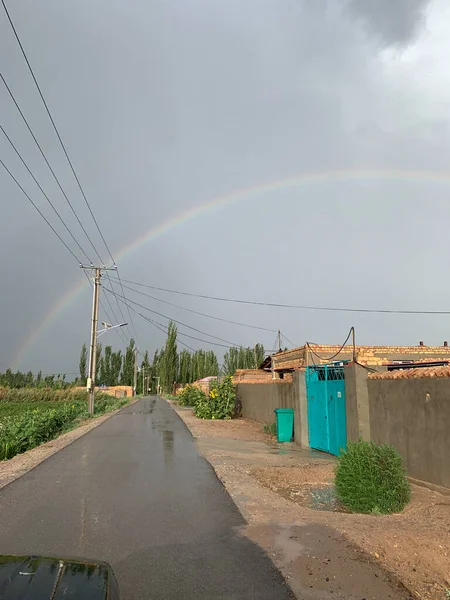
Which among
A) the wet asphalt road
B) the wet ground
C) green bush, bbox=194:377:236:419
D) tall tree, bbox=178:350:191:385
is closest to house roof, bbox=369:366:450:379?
the wet ground

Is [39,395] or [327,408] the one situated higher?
[327,408]

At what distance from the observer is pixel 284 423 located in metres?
15.2

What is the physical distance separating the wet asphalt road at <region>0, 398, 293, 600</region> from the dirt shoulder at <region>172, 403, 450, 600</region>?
27 cm

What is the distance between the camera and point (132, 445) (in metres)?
14.6

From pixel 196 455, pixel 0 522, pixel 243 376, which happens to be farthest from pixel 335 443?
pixel 243 376

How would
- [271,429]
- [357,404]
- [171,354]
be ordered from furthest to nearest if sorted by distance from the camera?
1. [171,354]
2. [271,429]
3. [357,404]

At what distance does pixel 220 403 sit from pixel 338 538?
20.6m

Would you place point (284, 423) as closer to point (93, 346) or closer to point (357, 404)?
point (357, 404)

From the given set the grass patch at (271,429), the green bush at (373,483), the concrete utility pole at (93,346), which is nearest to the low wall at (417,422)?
the green bush at (373,483)

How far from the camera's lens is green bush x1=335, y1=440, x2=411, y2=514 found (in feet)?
21.4

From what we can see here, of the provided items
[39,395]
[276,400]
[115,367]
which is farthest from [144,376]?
[276,400]

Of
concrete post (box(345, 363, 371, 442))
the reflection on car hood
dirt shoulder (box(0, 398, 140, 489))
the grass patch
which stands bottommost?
dirt shoulder (box(0, 398, 140, 489))

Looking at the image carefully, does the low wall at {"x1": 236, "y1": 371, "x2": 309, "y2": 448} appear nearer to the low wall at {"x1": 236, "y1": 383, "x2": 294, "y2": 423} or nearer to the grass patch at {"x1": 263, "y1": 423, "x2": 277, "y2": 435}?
the low wall at {"x1": 236, "y1": 383, "x2": 294, "y2": 423}

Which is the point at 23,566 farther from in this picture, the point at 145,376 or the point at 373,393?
the point at 145,376
